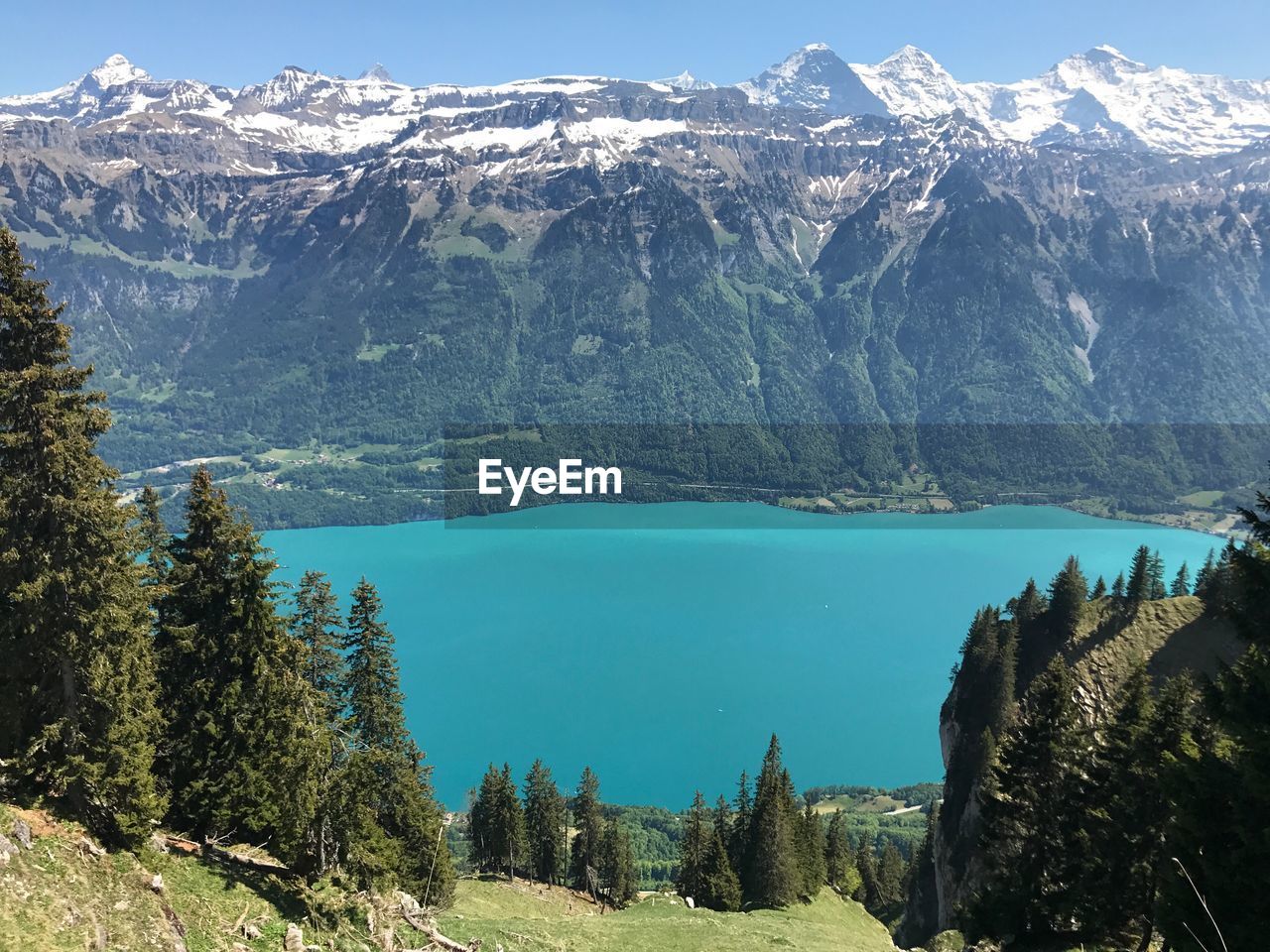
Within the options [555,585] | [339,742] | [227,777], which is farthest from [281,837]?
[555,585]

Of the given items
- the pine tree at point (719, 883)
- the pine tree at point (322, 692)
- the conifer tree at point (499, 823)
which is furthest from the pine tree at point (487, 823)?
the pine tree at point (322, 692)

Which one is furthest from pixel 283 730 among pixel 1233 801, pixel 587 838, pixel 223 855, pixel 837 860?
pixel 837 860

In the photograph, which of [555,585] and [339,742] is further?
[555,585]

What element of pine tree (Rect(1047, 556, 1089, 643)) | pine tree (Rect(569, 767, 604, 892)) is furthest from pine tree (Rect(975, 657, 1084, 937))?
pine tree (Rect(569, 767, 604, 892))

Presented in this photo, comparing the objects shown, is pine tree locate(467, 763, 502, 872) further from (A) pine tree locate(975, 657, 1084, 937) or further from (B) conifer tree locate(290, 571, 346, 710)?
(A) pine tree locate(975, 657, 1084, 937)

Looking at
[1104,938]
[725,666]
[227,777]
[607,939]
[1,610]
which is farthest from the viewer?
[725,666]

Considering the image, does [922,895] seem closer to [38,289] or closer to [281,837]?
[281,837]

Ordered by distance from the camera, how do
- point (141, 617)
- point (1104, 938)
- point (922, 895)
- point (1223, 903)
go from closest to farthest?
point (1223, 903) → point (141, 617) → point (1104, 938) → point (922, 895)

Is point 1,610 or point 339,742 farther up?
point 1,610
